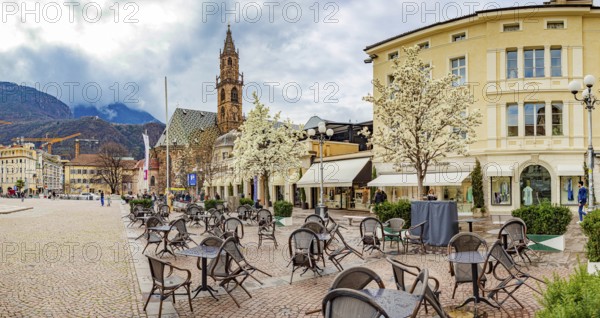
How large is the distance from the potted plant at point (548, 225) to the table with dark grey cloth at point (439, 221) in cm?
183

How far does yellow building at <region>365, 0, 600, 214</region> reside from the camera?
85.8ft

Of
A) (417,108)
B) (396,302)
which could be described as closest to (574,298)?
(396,302)

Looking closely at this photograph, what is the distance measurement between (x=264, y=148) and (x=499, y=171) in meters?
14.5

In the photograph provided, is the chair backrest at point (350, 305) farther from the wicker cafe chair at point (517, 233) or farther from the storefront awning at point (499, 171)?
the storefront awning at point (499, 171)

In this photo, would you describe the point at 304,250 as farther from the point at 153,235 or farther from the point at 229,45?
the point at 229,45

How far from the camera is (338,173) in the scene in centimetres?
3434

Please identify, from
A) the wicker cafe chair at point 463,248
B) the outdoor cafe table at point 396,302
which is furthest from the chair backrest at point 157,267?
the wicker cafe chair at point 463,248

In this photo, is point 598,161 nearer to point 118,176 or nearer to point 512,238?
point 512,238

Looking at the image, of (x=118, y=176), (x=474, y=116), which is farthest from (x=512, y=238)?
(x=118, y=176)

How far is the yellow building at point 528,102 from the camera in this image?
85.8 ft

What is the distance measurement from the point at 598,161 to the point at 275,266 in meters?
23.8

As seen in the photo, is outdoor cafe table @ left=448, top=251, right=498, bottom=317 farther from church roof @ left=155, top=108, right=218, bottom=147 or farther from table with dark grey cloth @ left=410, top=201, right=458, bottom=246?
church roof @ left=155, top=108, right=218, bottom=147

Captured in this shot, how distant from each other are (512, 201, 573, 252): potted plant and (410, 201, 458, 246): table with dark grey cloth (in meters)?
1.83

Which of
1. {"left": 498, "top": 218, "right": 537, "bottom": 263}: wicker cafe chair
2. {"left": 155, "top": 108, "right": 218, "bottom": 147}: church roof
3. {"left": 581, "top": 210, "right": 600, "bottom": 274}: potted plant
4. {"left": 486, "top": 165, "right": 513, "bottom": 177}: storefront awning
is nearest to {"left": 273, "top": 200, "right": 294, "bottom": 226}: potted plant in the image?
{"left": 498, "top": 218, "right": 537, "bottom": 263}: wicker cafe chair
